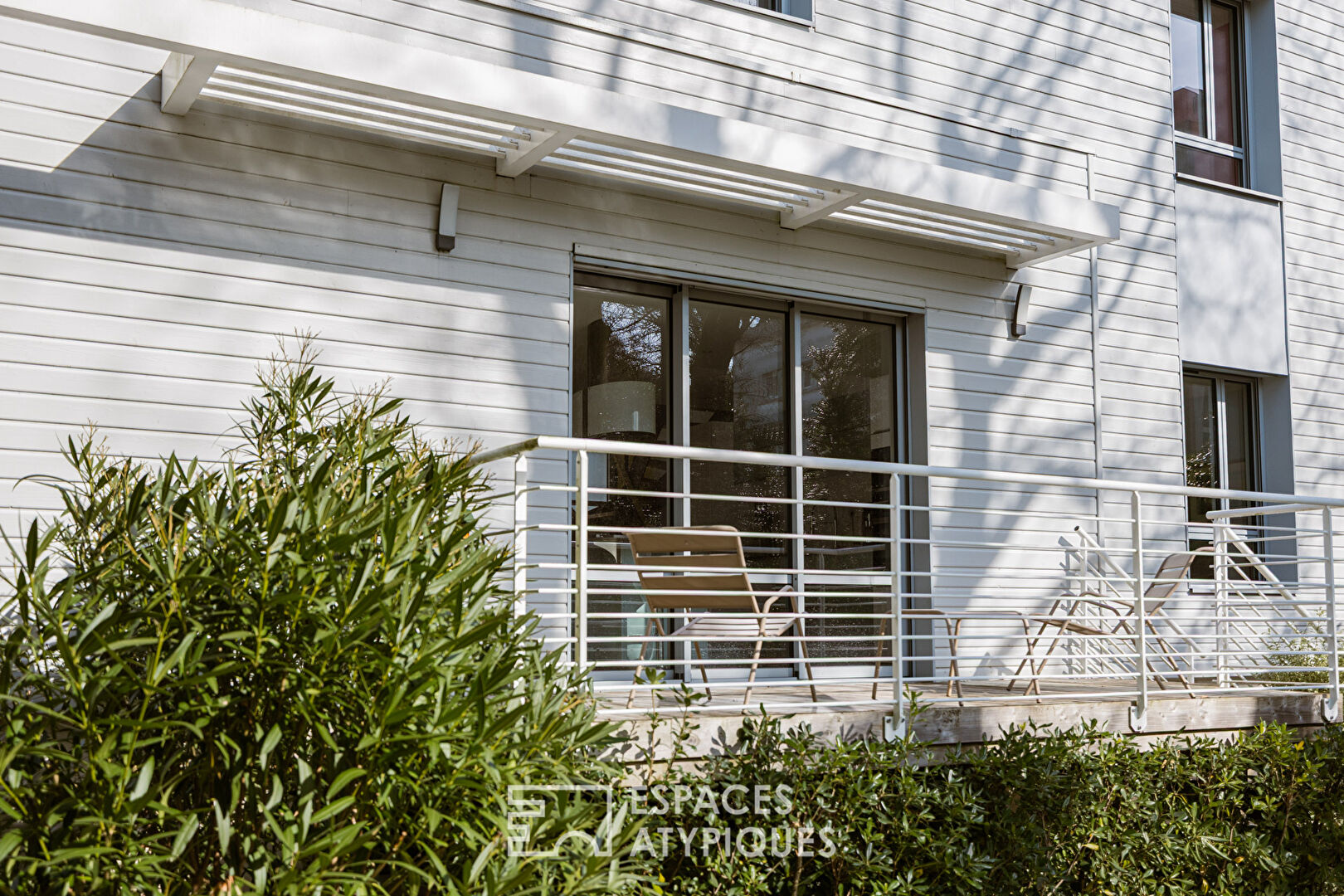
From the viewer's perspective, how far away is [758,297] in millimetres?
6645

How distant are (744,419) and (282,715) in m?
4.20

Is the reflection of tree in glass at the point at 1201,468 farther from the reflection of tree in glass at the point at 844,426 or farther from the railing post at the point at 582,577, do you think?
the railing post at the point at 582,577

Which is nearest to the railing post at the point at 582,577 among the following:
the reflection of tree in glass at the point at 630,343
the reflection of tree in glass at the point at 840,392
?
the reflection of tree in glass at the point at 630,343

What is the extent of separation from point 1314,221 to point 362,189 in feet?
26.4

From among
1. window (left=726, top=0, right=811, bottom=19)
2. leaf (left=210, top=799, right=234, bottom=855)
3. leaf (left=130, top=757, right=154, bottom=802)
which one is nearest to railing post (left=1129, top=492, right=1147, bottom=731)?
window (left=726, top=0, right=811, bottom=19)

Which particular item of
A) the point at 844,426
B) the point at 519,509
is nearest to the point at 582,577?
the point at 519,509

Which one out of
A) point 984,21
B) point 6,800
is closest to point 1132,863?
point 6,800

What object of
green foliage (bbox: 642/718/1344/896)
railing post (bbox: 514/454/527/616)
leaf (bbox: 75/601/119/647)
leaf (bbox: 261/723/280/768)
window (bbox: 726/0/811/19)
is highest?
window (bbox: 726/0/811/19)

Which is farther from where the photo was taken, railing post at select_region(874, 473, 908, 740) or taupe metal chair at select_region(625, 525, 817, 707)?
taupe metal chair at select_region(625, 525, 817, 707)

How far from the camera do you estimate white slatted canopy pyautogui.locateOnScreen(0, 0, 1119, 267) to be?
446 cm

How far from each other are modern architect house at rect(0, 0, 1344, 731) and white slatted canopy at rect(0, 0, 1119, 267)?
0.07 feet

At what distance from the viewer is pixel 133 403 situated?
15.8 ft

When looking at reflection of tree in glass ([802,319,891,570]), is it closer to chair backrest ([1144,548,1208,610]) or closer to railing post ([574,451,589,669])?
chair backrest ([1144,548,1208,610])

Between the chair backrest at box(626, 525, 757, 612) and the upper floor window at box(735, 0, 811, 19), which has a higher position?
the upper floor window at box(735, 0, 811, 19)
